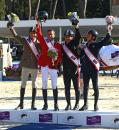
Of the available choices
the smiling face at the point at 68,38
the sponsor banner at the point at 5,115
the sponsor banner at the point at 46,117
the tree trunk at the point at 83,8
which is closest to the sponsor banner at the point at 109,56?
the smiling face at the point at 68,38

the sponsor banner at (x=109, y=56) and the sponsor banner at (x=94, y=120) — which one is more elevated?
the sponsor banner at (x=109, y=56)

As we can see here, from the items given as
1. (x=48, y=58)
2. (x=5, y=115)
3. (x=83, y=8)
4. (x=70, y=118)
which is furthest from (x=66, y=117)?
(x=83, y=8)

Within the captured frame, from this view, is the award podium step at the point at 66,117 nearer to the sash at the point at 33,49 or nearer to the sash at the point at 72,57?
the sash at the point at 72,57

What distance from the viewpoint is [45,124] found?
9.76m

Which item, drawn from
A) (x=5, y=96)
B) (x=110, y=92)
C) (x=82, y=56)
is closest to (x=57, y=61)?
(x=82, y=56)

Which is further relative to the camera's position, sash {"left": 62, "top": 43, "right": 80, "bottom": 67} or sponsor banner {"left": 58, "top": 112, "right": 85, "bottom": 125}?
sash {"left": 62, "top": 43, "right": 80, "bottom": 67}

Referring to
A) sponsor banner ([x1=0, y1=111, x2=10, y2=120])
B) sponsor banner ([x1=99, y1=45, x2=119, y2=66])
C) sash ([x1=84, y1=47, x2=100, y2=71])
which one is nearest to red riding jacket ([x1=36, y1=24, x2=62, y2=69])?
sash ([x1=84, y1=47, x2=100, y2=71])

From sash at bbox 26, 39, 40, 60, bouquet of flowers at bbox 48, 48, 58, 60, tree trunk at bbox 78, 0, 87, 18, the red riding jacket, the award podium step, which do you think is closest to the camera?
the award podium step

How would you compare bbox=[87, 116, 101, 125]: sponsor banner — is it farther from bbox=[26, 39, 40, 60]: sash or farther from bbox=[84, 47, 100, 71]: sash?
bbox=[26, 39, 40, 60]: sash

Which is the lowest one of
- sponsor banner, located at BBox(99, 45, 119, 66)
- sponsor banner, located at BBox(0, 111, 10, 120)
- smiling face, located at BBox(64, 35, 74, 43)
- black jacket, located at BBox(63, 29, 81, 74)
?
sponsor banner, located at BBox(0, 111, 10, 120)

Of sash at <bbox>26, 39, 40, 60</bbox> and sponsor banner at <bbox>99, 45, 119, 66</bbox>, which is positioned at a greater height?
sash at <bbox>26, 39, 40, 60</bbox>

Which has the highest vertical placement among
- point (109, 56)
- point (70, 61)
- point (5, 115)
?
point (70, 61)

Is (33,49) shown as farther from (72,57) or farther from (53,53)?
(72,57)

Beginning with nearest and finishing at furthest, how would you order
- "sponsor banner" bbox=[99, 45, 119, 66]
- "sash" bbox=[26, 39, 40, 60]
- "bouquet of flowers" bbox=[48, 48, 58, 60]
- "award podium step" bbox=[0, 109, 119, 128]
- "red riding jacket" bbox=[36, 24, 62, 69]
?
"award podium step" bbox=[0, 109, 119, 128] < "bouquet of flowers" bbox=[48, 48, 58, 60] < "red riding jacket" bbox=[36, 24, 62, 69] < "sash" bbox=[26, 39, 40, 60] < "sponsor banner" bbox=[99, 45, 119, 66]
